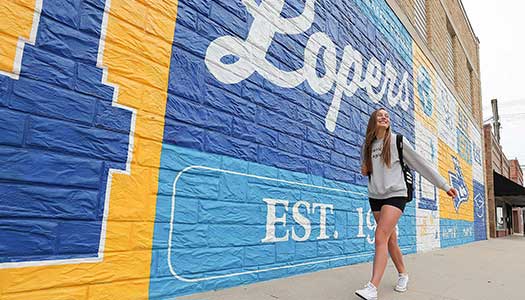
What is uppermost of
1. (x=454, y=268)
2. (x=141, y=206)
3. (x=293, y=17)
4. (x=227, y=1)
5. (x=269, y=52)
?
(x=293, y=17)

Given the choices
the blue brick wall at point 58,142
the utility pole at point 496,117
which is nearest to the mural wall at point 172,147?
the blue brick wall at point 58,142

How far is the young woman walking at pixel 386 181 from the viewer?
259 cm

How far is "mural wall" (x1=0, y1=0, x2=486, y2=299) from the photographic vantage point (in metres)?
1.69

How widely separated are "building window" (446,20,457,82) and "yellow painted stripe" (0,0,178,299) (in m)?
10.1

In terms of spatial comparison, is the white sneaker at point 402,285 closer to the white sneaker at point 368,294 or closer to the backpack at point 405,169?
the white sneaker at point 368,294

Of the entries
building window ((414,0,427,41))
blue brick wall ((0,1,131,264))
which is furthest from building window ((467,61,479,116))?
blue brick wall ((0,1,131,264))

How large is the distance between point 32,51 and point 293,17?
8.29ft

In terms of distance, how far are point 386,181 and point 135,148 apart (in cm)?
186

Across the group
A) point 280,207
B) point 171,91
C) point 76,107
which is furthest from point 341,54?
point 76,107

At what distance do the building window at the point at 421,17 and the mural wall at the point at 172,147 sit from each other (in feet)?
13.3

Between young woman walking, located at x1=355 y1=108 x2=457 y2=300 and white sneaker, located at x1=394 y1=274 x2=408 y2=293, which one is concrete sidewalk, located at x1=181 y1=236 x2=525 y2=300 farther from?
young woman walking, located at x1=355 y1=108 x2=457 y2=300

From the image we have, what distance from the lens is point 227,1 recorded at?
2818 mm

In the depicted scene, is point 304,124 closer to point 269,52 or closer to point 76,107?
point 269,52

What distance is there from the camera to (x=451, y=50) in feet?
35.4
